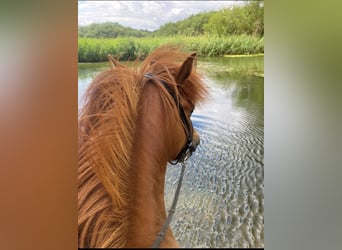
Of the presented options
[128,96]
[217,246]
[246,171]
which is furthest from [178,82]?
[217,246]

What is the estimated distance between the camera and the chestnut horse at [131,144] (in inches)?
87.0

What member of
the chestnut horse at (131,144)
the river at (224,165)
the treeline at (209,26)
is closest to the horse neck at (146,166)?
the chestnut horse at (131,144)

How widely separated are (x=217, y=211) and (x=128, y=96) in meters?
0.89

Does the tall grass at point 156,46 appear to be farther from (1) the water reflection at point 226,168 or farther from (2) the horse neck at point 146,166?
(2) the horse neck at point 146,166

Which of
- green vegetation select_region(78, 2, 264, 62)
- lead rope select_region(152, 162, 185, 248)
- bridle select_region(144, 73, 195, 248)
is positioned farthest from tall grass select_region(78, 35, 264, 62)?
lead rope select_region(152, 162, 185, 248)

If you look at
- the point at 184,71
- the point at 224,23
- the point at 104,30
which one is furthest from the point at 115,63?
the point at 224,23

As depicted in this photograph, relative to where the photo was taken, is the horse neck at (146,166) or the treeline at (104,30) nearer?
the horse neck at (146,166)

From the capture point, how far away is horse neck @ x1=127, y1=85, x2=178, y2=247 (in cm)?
223

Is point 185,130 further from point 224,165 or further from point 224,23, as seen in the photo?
point 224,23

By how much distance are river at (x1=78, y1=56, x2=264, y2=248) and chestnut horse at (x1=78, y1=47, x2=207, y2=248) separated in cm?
8

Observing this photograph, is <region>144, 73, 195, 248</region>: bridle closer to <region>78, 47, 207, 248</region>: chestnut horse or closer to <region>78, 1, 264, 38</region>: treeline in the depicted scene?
<region>78, 47, 207, 248</region>: chestnut horse
